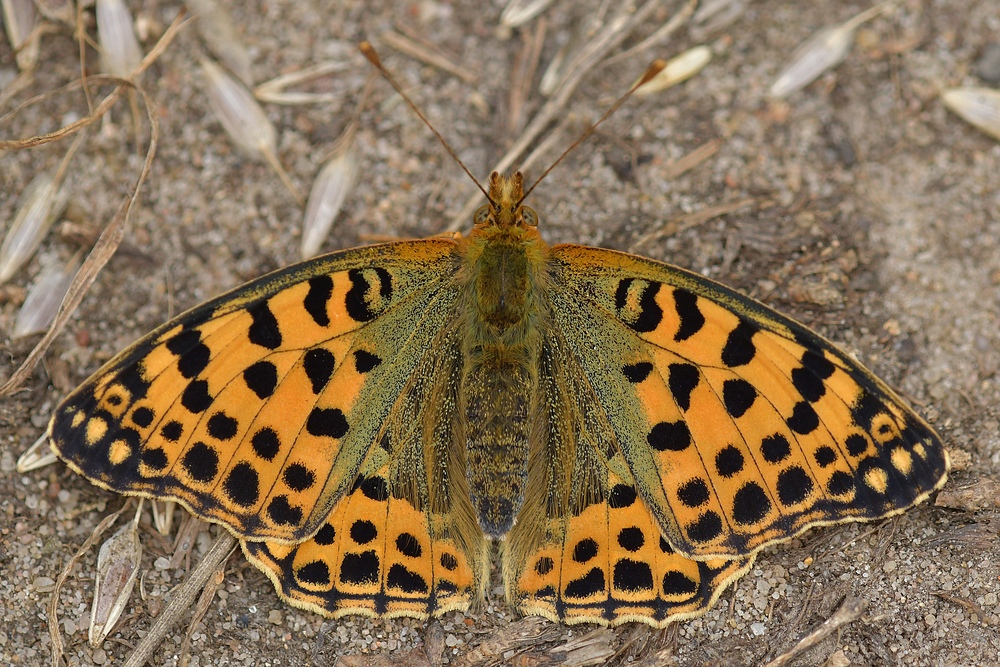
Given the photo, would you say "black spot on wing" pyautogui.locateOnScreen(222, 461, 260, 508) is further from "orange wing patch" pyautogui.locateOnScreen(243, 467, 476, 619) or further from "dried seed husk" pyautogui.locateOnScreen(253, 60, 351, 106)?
"dried seed husk" pyautogui.locateOnScreen(253, 60, 351, 106)

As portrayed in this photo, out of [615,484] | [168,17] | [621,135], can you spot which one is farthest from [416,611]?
[168,17]

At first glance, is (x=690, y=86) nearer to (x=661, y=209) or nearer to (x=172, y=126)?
(x=661, y=209)

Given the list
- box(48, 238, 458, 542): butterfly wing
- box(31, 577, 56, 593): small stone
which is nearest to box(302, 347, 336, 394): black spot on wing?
box(48, 238, 458, 542): butterfly wing

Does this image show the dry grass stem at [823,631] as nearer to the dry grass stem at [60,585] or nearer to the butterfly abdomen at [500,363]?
the butterfly abdomen at [500,363]

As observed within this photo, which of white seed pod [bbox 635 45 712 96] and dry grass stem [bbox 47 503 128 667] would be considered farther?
white seed pod [bbox 635 45 712 96]

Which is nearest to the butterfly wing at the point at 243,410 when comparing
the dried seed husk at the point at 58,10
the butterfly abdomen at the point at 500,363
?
the butterfly abdomen at the point at 500,363
